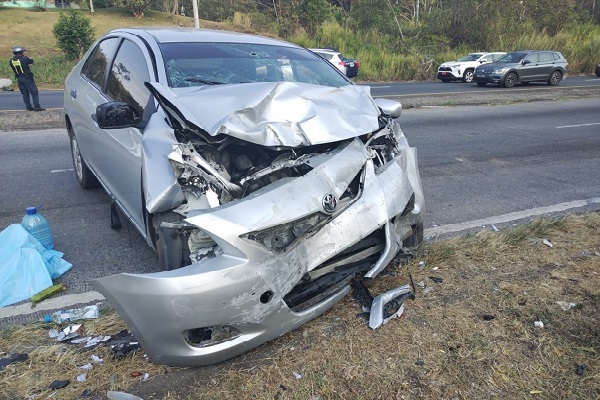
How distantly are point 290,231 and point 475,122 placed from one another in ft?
32.3

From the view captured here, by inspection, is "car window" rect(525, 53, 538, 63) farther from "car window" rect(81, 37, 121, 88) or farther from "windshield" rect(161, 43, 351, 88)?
"car window" rect(81, 37, 121, 88)

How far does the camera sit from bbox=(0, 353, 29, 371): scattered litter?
110 inches

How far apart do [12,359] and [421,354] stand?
229 cm

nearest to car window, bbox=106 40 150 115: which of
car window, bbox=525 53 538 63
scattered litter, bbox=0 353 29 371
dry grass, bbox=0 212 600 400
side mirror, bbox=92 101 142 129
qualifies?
side mirror, bbox=92 101 142 129

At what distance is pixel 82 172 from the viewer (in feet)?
18.9

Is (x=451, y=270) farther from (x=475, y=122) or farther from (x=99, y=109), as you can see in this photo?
(x=475, y=122)

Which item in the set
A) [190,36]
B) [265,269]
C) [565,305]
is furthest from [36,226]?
[565,305]

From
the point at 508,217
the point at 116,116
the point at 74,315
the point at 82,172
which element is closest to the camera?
the point at 74,315

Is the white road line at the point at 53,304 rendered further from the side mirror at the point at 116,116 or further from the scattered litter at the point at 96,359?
the side mirror at the point at 116,116

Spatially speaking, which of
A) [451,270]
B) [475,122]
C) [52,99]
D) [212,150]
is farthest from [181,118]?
[52,99]

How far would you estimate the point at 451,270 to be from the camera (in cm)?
385

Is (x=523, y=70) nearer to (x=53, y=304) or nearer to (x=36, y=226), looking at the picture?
(x=36, y=226)

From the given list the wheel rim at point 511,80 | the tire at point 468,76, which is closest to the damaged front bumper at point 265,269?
the wheel rim at point 511,80

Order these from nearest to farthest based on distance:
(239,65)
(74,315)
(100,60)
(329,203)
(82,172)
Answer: (329,203) → (74,315) → (239,65) → (100,60) → (82,172)
